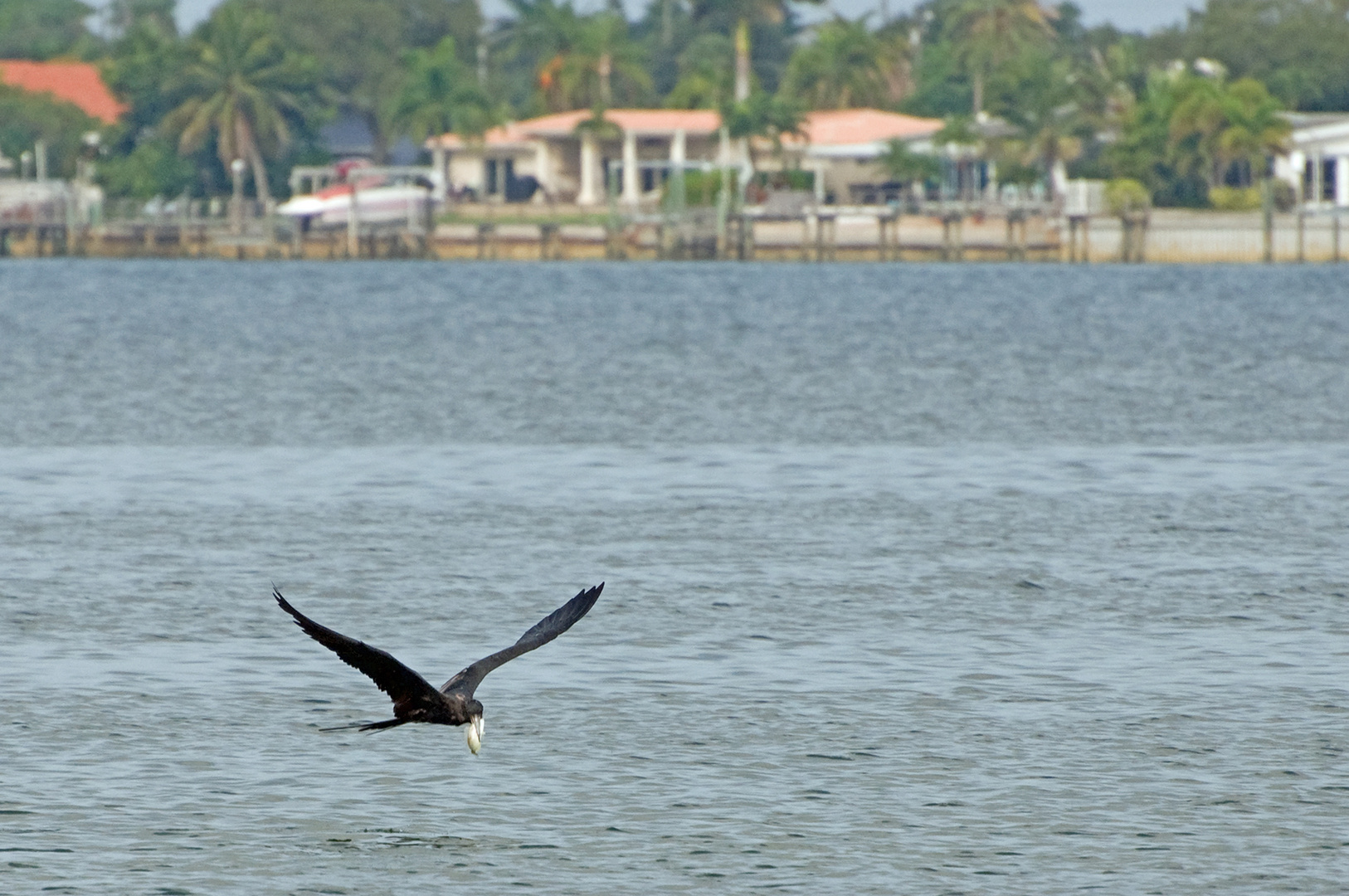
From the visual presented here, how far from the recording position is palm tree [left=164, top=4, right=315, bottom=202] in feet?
392

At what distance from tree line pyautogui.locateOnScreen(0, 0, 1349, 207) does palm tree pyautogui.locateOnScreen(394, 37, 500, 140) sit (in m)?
0.14

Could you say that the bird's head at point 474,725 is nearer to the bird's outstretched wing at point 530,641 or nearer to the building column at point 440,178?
the bird's outstretched wing at point 530,641

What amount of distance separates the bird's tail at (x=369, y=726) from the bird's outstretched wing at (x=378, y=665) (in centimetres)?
6

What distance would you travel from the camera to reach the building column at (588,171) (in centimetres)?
11906

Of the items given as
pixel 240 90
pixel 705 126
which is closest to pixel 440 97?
pixel 240 90

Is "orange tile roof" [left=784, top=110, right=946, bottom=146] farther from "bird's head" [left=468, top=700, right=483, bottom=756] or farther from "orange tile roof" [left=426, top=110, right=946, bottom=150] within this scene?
"bird's head" [left=468, top=700, right=483, bottom=756]

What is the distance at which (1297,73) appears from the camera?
375ft

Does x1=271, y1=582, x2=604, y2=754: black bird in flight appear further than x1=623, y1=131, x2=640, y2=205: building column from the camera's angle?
No

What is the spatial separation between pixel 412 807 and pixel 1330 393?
102 ft

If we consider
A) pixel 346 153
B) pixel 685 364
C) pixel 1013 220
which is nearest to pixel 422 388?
pixel 685 364

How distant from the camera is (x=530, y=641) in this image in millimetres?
11727

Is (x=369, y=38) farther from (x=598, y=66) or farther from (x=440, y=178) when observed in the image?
(x=440, y=178)

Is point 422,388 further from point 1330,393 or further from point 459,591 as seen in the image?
point 459,591

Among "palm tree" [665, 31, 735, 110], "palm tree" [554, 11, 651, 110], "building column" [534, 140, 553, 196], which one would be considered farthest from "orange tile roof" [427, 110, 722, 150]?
"palm tree" [554, 11, 651, 110]
